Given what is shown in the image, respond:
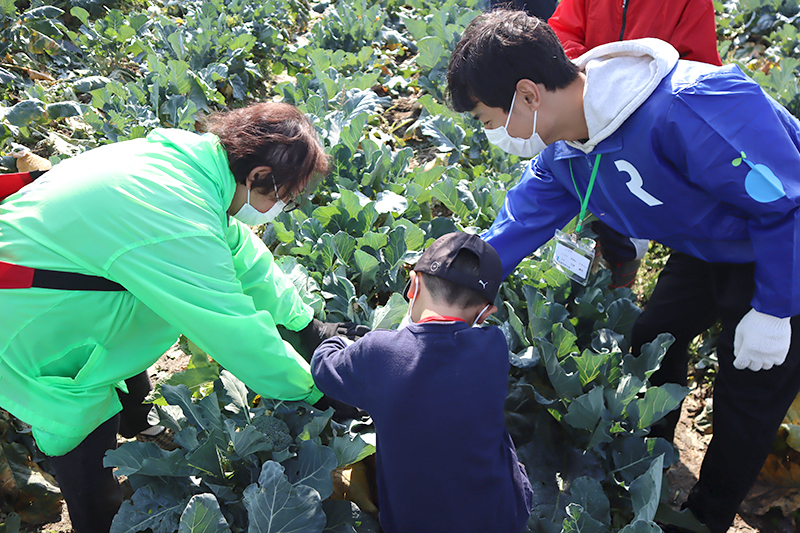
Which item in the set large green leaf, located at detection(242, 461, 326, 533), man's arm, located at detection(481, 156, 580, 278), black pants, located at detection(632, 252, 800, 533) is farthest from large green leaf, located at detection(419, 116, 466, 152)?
large green leaf, located at detection(242, 461, 326, 533)

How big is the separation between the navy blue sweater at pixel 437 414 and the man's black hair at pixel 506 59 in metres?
0.80

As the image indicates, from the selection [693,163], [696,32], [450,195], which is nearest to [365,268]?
[450,195]

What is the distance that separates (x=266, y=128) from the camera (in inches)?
72.2

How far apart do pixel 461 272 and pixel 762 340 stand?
101 centimetres

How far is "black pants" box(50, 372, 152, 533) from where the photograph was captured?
1.91m

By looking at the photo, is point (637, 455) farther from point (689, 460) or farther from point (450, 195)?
point (450, 195)

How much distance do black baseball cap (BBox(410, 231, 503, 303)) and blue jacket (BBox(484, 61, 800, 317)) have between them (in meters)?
0.60

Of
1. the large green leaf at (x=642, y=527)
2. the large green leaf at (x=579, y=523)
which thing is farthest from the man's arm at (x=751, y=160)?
the large green leaf at (x=579, y=523)

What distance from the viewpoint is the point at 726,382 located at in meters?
2.02

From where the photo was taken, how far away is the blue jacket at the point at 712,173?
1.56 metres

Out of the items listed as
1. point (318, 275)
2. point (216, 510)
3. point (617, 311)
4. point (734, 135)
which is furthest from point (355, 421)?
point (734, 135)

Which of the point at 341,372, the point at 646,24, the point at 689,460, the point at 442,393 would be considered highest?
the point at 646,24

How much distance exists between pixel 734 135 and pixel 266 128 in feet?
4.66

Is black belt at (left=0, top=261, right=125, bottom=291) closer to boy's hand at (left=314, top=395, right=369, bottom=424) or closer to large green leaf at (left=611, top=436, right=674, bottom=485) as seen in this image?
boy's hand at (left=314, top=395, right=369, bottom=424)
